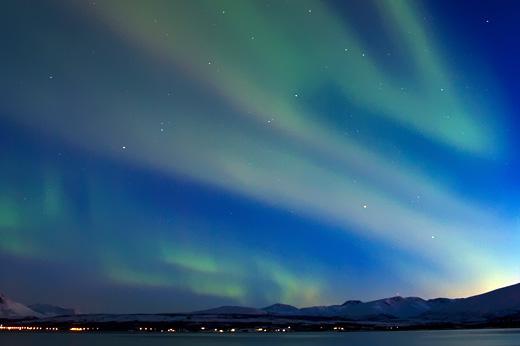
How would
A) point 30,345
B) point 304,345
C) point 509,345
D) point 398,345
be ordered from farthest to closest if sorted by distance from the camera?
point 304,345, point 398,345, point 30,345, point 509,345

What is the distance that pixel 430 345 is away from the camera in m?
180

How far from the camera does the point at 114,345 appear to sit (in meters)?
176

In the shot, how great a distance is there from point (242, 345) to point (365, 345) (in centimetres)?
3564

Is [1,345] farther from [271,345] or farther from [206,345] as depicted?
[271,345]

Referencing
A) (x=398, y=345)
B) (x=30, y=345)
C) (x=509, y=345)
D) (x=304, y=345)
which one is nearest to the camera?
(x=509, y=345)

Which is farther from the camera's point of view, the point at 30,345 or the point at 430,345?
the point at 430,345

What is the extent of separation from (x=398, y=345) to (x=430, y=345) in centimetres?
1152

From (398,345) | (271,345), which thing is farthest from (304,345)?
(398,345)

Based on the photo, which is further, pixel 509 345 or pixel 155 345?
pixel 155 345

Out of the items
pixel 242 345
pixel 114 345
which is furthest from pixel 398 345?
pixel 114 345

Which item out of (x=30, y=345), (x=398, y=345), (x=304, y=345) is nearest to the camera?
(x=30, y=345)

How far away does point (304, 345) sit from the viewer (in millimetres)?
191500

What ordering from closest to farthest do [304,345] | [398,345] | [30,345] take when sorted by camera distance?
[30,345] → [398,345] → [304,345]

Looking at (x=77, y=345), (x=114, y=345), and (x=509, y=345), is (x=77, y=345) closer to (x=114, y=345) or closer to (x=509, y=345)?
(x=114, y=345)
